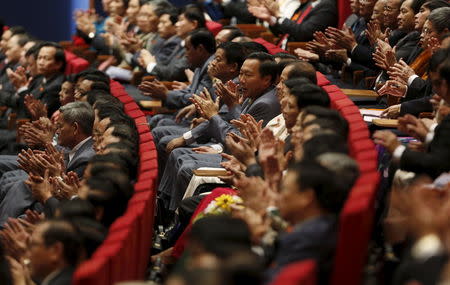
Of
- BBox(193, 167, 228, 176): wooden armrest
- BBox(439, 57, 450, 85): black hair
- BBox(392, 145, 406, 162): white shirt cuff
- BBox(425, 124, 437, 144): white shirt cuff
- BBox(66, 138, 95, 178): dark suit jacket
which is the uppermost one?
BBox(439, 57, 450, 85): black hair

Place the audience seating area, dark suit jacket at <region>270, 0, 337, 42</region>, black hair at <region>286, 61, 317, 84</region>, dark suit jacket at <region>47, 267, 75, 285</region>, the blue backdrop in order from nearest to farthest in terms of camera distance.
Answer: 1. the audience seating area
2. dark suit jacket at <region>47, 267, 75, 285</region>
3. black hair at <region>286, 61, 317, 84</region>
4. dark suit jacket at <region>270, 0, 337, 42</region>
5. the blue backdrop

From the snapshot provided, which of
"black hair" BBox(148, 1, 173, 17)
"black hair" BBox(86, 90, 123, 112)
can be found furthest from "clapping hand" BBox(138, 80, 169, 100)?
"black hair" BBox(148, 1, 173, 17)

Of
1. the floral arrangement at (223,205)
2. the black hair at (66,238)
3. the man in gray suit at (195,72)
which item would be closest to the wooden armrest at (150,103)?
the man in gray suit at (195,72)

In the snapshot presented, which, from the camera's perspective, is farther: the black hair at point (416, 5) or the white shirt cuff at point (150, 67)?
the white shirt cuff at point (150, 67)

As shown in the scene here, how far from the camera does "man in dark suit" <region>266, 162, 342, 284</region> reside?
1.48 metres

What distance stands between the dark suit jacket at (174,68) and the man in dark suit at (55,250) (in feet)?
5.91

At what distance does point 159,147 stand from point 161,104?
1.26ft

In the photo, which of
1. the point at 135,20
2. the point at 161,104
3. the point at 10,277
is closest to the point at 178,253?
the point at 10,277

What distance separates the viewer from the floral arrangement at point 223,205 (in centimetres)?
192

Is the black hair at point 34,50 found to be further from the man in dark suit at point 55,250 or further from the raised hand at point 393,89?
the man in dark suit at point 55,250

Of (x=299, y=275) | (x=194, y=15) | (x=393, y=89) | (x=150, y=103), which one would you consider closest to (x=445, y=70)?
(x=393, y=89)

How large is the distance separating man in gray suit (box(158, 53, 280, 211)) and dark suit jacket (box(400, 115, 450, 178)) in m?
0.62

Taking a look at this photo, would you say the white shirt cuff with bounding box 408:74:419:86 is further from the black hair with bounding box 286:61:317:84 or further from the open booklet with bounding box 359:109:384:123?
the black hair with bounding box 286:61:317:84

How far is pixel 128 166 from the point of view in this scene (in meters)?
2.08
